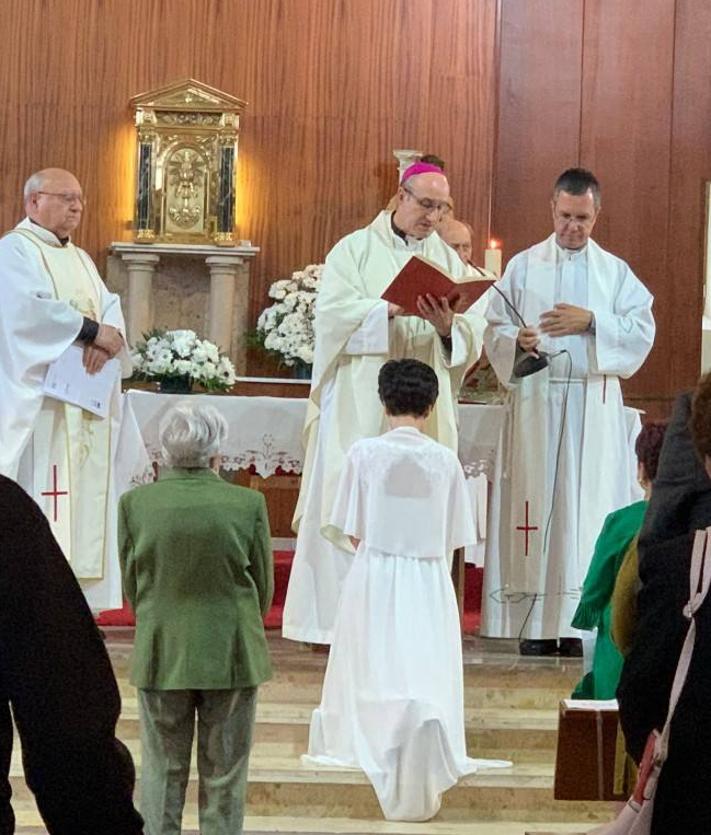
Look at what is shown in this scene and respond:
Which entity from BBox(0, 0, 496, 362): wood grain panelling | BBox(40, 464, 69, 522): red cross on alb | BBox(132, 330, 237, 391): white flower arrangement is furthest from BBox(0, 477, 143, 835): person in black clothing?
BBox(0, 0, 496, 362): wood grain panelling

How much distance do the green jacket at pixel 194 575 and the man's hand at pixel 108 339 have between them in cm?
225

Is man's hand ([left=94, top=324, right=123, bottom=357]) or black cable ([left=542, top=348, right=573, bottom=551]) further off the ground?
man's hand ([left=94, top=324, right=123, bottom=357])

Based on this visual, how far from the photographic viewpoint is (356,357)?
7.31 metres

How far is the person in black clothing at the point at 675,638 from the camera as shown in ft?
9.32

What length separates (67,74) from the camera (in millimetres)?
10562

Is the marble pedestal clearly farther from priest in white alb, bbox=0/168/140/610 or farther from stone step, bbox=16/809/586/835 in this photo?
stone step, bbox=16/809/586/835

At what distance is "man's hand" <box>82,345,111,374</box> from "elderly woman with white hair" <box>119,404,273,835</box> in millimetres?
2280

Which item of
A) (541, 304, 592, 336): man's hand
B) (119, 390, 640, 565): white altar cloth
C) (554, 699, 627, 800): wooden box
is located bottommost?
(554, 699, 627, 800): wooden box

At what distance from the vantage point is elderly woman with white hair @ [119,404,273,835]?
4922 mm

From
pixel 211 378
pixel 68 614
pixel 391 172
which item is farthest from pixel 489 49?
pixel 68 614

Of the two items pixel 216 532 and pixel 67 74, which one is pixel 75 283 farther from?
pixel 67 74

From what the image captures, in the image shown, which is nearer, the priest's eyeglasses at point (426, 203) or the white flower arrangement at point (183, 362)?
the priest's eyeglasses at point (426, 203)

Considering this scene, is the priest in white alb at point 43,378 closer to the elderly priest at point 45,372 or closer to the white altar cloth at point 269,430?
the elderly priest at point 45,372

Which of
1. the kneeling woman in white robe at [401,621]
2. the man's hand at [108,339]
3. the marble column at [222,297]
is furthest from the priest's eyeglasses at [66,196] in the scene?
the marble column at [222,297]
